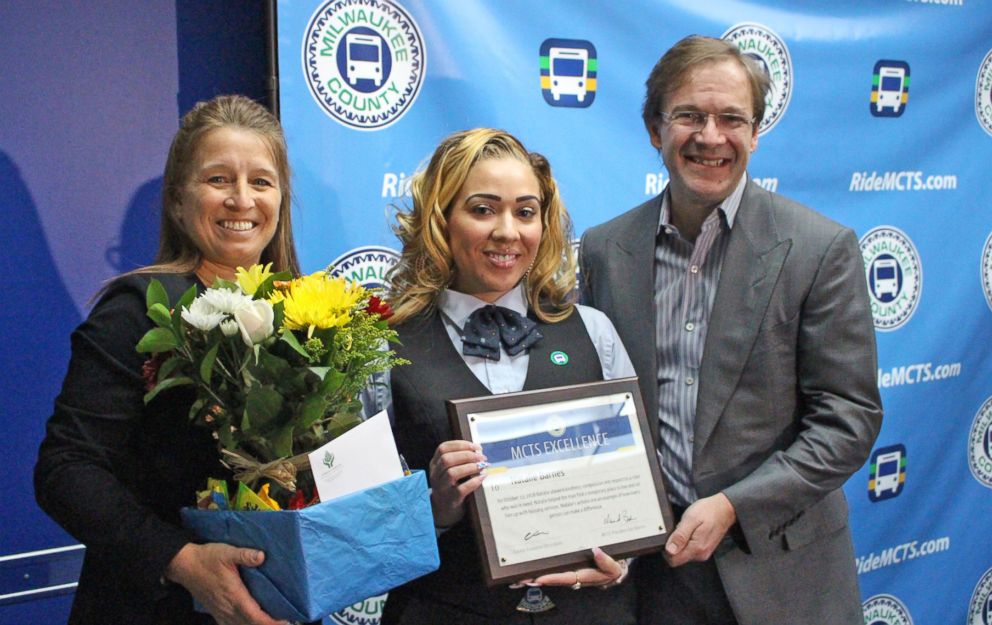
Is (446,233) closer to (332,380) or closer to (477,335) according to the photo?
(477,335)

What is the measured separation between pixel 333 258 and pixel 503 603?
1220 millimetres

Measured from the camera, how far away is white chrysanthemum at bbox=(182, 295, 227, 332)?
1.42 m

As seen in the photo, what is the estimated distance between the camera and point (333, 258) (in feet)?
8.84

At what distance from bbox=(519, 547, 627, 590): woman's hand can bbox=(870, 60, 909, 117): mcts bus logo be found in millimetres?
2455

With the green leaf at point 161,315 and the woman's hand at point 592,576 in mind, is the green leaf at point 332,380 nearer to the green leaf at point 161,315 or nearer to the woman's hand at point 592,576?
the green leaf at point 161,315

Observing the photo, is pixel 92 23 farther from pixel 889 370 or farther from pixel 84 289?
pixel 889 370

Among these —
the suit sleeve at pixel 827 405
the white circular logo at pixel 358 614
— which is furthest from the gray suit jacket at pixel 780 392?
the white circular logo at pixel 358 614

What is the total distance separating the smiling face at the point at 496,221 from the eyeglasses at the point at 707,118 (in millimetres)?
418

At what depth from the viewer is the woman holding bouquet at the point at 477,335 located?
1851 millimetres

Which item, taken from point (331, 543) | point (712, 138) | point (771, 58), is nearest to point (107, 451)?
point (331, 543)

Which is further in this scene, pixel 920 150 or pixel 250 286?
pixel 920 150

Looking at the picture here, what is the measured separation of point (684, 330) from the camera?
7.04 ft

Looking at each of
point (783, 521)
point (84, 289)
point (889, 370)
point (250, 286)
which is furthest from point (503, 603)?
point (889, 370)
